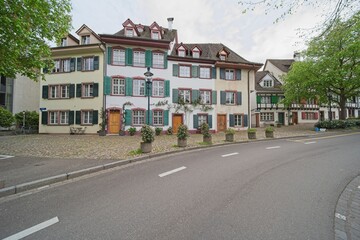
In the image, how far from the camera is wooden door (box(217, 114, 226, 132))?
2314 centimetres

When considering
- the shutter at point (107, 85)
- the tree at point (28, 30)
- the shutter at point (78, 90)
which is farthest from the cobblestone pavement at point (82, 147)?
the shutter at point (78, 90)

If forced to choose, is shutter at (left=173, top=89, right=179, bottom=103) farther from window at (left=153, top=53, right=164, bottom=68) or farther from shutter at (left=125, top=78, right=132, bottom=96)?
shutter at (left=125, top=78, right=132, bottom=96)

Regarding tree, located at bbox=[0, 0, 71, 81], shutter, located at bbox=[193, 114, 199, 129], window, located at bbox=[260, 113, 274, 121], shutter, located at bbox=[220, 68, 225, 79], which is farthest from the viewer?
window, located at bbox=[260, 113, 274, 121]

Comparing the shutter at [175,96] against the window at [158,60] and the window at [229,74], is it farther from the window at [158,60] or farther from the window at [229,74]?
the window at [229,74]

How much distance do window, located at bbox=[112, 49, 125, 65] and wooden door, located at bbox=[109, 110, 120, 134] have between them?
528 cm

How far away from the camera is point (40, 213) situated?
133 inches

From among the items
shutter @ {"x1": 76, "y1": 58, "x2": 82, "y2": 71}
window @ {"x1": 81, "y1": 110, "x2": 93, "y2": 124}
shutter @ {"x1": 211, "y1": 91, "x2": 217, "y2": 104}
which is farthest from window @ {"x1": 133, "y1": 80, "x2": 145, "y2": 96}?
shutter @ {"x1": 211, "y1": 91, "x2": 217, "y2": 104}

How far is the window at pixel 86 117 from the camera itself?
798 inches

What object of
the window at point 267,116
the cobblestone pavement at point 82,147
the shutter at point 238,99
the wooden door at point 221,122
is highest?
the shutter at point 238,99

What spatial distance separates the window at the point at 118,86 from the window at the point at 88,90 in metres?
2.55

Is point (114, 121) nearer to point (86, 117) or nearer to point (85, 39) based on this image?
point (86, 117)

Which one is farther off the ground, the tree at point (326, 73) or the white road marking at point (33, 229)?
the tree at point (326, 73)

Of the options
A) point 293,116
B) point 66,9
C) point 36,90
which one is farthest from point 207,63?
point 36,90

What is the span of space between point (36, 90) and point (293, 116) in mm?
45891
